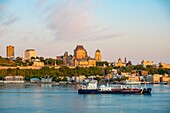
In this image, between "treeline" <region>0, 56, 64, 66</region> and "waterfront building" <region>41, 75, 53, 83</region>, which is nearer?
"waterfront building" <region>41, 75, 53, 83</region>

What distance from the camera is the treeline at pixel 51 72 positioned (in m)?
78.3

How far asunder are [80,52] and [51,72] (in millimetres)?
27625

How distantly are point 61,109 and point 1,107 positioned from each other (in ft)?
11.4

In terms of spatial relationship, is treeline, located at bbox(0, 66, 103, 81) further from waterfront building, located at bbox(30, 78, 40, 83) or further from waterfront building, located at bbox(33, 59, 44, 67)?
waterfront building, located at bbox(33, 59, 44, 67)

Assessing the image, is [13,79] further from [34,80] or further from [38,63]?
[38,63]

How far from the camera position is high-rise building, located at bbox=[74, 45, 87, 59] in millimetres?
105500

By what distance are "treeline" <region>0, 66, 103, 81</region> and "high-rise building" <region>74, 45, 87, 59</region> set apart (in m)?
20.5

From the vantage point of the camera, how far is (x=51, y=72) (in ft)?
260

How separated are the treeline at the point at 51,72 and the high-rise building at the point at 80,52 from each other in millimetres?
20536

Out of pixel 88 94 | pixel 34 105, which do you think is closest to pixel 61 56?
pixel 88 94

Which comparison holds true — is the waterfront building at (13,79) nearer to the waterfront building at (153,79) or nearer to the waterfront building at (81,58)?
the waterfront building at (153,79)

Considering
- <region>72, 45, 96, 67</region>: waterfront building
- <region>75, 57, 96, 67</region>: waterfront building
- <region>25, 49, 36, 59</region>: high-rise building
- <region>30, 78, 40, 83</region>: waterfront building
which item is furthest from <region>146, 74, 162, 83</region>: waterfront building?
<region>25, 49, 36, 59</region>: high-rise building

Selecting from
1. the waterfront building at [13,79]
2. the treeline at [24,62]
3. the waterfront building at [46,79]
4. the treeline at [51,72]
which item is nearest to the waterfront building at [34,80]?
the waterfront building at [46,79]

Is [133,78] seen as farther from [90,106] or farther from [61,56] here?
[90,106]
